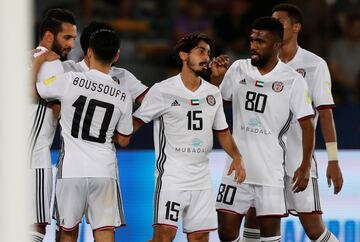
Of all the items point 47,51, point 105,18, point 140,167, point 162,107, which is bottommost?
point 140,167

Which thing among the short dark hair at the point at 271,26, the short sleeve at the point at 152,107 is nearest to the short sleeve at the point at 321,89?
the short dark hair at the point at 271,26

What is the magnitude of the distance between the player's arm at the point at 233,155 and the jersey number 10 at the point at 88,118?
2.50 feet

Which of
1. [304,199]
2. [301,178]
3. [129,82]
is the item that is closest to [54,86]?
[129,82]

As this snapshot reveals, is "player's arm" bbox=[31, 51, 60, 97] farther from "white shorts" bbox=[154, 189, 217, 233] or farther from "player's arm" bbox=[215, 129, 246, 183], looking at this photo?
"player's arm" bbox=[215, 129, 246, 183]

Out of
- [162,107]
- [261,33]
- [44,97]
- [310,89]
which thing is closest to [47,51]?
[44,97]

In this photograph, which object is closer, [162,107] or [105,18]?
[162,107]

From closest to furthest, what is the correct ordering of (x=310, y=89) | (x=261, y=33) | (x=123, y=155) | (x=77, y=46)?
1. (x=261, y=33)
2. (x=310, y=89)
3. (x=123, y=155)
4. (x=77, y=46)

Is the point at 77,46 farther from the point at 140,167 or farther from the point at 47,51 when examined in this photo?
the point at 47,51

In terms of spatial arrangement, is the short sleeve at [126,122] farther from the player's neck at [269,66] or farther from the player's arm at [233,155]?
the player's neck at [269,66]

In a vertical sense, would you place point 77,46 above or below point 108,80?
above

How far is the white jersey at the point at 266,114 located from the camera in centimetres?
553


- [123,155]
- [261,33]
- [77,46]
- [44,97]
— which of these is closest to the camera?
[44,97]

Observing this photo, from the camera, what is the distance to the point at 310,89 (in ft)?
19.4

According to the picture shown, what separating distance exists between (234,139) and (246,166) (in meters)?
0.21
